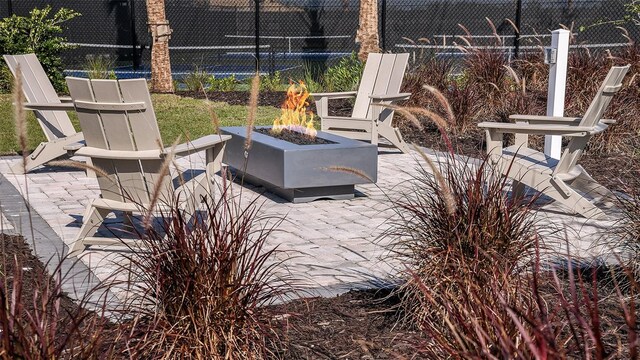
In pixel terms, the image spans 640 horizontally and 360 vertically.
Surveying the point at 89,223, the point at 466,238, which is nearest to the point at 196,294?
the point at 466,238

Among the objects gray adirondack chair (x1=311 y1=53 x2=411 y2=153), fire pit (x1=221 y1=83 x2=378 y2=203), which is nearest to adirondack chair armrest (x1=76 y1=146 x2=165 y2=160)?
fire pit (x1=221 y1=83 x2=378 y2=203)

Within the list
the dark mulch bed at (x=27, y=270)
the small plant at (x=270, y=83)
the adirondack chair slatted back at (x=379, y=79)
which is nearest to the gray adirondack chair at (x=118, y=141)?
the dark mulch bed at (x=27, y=270)

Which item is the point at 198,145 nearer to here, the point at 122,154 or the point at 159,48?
the point at 122,154

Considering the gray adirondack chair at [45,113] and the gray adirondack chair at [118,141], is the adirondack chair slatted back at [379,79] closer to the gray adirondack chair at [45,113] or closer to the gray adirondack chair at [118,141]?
the gray adirondack chair at [45,113]

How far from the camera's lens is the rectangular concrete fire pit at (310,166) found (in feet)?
23.4

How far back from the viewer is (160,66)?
15.9m

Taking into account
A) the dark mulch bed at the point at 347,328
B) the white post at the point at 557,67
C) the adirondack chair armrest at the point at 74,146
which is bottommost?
the dark mulch bed at the point at 347,328

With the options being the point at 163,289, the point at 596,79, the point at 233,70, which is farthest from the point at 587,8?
the point at 163,289

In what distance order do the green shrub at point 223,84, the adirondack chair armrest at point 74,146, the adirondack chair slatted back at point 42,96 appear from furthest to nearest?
the green shrub at point 223,84 → the adirondack chair slatted back at point 42,96 → the adirondack chair armrest at point 74,146

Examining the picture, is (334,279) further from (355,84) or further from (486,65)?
(355,84)

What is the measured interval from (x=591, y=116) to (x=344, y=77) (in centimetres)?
829

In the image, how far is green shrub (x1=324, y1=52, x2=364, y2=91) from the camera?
14.2 meters

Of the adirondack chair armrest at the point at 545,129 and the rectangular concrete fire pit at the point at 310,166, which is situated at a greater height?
the adirondack chair armrest at the point at 545,129

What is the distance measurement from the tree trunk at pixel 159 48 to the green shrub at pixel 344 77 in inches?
115
